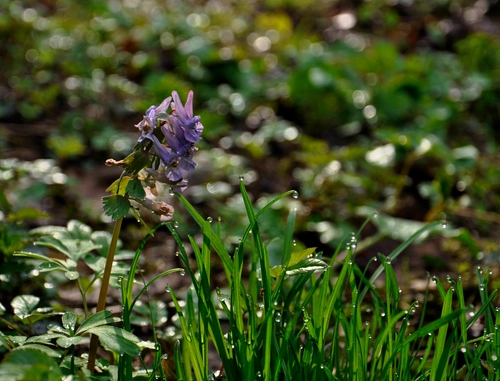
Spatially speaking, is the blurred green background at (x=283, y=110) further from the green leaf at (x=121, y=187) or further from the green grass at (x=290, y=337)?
the green grass at (x=290, y=337)

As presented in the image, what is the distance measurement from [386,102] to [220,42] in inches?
57.6

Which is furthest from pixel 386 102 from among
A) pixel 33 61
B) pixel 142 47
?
pixel 33 61

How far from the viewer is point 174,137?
144 centimetres

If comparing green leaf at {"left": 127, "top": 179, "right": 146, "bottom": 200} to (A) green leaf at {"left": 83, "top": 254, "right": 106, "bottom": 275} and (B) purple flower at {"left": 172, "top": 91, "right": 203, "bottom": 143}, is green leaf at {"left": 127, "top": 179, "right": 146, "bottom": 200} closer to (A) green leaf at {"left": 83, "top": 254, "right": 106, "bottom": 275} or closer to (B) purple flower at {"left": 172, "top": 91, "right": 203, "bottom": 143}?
(B) purple flower at {"left": 172, "top": 91, "right": 203, "bottom": 143}

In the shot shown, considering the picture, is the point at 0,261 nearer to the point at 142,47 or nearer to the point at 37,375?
the point at 37,375

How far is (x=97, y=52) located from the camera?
4301 mm

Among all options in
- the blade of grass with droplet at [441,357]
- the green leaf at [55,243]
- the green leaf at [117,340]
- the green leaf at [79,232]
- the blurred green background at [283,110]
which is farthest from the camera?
the blurred green background at [283,110]

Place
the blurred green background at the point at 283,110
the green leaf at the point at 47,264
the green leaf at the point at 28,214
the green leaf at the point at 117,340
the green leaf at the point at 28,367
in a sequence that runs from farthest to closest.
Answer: the blurred green background at the point at 283,110, the green leaf at the point at 28,214, the green leaf at the point at 47,264, the green leaf at the point at 117,340, the green leaf at the point at 28,367

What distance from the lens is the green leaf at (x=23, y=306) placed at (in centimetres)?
157

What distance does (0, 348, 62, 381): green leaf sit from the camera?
1117 mm

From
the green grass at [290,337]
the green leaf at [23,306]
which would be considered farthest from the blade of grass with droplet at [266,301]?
the green leaf at [23,306]

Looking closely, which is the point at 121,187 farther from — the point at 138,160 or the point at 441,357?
the point at 441,357

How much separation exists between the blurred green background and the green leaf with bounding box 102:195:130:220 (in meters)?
0.54

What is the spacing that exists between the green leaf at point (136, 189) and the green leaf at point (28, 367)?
15.7 inches
